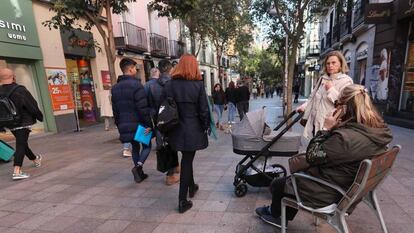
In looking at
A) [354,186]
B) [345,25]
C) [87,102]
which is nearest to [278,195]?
[354,186]

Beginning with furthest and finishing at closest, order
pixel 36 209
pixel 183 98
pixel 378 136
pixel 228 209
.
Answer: pixel 36 209
pixel 228 209
pixel 183 98
pixel 378 136

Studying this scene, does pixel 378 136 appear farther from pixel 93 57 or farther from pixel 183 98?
pixel 93 57

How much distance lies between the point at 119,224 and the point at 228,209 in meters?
1.26

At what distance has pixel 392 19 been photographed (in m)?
9.22

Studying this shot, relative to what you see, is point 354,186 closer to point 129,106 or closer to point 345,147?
point 345,147

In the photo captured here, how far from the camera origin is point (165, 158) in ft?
13.1

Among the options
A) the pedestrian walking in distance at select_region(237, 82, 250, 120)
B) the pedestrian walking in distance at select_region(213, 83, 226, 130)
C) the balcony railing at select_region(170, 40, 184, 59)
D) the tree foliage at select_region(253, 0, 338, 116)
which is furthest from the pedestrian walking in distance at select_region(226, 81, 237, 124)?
the balcony railing at select_region(170, 40, 184, 59)

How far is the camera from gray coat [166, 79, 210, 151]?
3137mm

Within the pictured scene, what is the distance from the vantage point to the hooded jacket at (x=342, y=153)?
192cm

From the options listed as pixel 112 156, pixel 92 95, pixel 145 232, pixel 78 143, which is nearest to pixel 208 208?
pixel 145 232

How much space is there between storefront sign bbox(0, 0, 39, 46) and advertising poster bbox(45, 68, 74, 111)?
3.71 ft

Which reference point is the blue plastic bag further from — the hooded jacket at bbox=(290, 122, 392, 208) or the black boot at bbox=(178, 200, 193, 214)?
the hooded jacket at bbox=(290, 122, 392, 208)

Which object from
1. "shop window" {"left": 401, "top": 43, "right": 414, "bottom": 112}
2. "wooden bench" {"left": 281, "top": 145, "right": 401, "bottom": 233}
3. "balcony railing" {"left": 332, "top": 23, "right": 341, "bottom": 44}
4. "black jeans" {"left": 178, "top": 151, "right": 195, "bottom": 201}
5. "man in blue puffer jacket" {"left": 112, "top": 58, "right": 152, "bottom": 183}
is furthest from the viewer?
"balcony railing" {"left": 332, "top": 23, "right": 341, "bottom": 44}

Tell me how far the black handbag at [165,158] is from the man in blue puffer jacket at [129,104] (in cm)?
50
